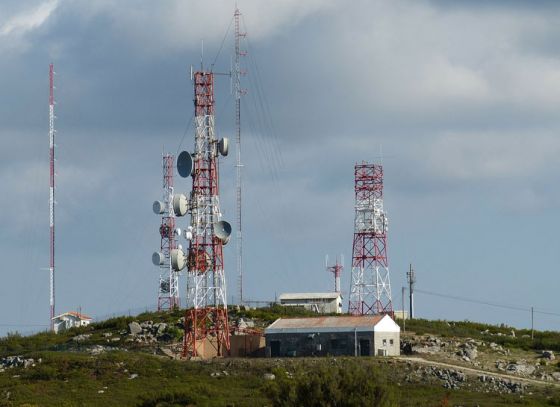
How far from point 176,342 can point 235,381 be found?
13.1 m

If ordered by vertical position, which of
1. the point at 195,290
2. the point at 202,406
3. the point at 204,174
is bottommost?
the point at 202,406

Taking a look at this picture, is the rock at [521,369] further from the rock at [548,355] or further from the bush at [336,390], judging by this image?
the bush at [336,390]

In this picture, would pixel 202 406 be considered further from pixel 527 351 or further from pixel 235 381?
pixel 527 351

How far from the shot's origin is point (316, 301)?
357ft

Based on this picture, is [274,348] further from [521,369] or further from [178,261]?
[521,369]

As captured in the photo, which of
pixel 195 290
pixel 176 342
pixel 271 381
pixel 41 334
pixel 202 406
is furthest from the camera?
pixel 41 334

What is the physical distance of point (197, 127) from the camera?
8075 cm

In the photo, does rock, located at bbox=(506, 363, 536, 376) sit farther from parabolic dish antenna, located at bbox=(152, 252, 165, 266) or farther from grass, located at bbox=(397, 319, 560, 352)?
parabolic dish antenna, located at bbox=(152, 252, 165, 266)

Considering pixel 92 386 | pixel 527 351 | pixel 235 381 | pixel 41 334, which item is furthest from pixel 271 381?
pixel 41 334

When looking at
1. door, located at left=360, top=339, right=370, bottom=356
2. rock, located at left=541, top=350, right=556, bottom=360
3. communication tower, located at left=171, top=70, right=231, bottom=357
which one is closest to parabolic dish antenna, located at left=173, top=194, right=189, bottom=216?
communication tower, located at left=171, top=70, right=231, bottom=357

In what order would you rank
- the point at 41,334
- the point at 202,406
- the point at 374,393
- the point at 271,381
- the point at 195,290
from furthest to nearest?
the point at 41,334
the point at 195,290
the point at 271,381
the point at 202,406
the point at 374,393

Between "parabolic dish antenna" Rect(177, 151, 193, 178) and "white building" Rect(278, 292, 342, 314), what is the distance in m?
28.3

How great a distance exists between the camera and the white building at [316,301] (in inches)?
4200

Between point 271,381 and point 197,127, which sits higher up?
point 197,127
